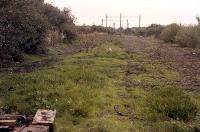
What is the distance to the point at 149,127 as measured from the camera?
32.7 feet

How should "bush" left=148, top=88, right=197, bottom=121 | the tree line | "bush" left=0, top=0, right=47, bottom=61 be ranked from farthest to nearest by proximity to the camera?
1. the tree line
2. "bush" left=0, top=0, right=47, bottom=61
3. "bush" left=148, top=88, right=197, bottom=121

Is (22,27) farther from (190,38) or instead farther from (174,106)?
(190,38)

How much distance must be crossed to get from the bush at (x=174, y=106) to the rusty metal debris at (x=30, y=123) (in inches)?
160

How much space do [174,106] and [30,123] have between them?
463 cm

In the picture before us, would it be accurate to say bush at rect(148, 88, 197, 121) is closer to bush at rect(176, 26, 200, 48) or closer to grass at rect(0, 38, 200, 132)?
grass at rect(0, 38, 200, 132)

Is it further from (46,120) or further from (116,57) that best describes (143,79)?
(46,120)

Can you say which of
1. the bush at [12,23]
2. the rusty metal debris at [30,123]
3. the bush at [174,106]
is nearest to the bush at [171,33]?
the bush at [12,23]

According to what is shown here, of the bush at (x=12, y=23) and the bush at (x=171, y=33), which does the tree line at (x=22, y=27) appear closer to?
the bush at (x=12, y=23)

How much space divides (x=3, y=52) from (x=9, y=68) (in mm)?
774

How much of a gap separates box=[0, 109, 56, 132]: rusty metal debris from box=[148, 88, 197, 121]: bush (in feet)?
13.3

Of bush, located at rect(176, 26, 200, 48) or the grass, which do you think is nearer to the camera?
the grass

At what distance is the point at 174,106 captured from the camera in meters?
10.9

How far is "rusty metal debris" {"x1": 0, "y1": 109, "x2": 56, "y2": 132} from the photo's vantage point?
673 cm

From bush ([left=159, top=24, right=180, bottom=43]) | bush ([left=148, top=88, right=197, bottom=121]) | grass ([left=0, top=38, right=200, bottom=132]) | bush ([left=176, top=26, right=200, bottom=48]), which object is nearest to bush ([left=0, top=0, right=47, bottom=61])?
grass ([left=0, top=38, right=200, bottom=132])
